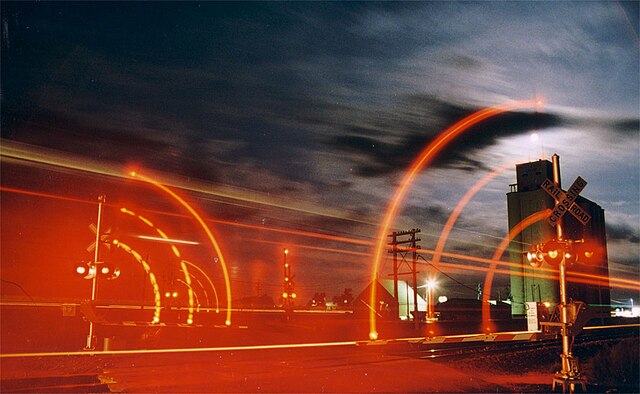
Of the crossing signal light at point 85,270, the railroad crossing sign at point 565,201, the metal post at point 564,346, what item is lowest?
the metal post at point 564,346

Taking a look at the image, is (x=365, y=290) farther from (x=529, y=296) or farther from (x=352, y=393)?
(x=352, y=393)

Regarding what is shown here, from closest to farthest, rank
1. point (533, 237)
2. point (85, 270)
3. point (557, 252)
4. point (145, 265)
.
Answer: point (557, 252)
point (85, 270)
point (145, 265)
point (533, 237)

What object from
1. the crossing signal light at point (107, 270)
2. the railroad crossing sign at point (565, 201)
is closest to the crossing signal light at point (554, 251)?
the railroad crossing sign at point (565, 201)

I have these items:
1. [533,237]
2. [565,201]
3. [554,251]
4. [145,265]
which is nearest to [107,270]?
[145,265]

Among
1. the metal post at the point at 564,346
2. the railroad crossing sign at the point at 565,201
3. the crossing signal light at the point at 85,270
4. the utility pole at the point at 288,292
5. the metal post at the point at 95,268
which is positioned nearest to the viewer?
the metal post at the point at 564,346

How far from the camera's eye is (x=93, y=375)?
1345cm

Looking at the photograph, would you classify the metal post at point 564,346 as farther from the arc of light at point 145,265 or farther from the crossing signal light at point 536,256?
the arc of light at point 145,265

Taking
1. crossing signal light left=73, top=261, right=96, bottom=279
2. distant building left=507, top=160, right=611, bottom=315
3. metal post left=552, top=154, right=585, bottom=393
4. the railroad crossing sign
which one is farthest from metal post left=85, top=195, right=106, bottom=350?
distant building left=507, top=160, right=611, bottom=315

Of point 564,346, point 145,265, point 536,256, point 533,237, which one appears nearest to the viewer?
point 564,346

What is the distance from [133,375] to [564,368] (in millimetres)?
10671

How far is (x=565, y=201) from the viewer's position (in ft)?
41.1

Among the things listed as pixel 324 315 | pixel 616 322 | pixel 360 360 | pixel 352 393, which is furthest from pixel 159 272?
pixel 616 322

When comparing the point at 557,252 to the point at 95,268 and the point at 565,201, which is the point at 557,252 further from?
the point at 95,268

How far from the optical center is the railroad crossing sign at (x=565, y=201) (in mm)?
12531
